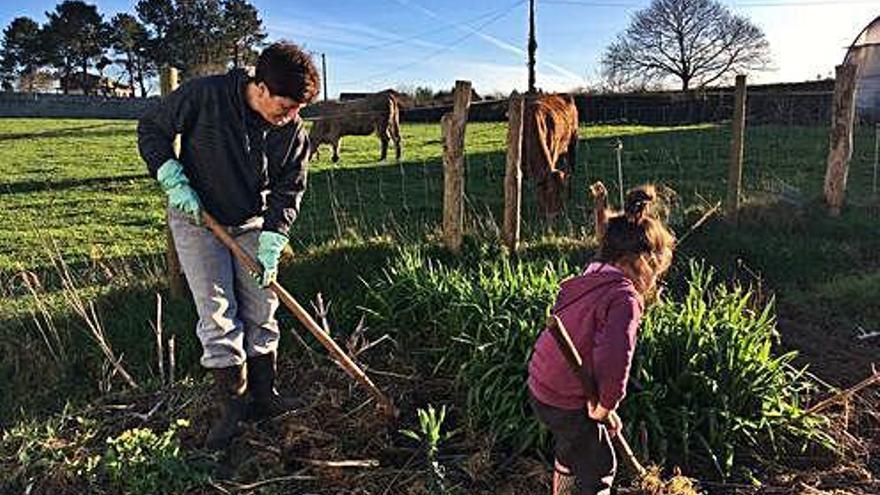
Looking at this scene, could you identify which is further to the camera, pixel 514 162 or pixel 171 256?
pixel 514 162

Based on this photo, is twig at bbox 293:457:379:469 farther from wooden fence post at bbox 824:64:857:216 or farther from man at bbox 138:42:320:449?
wooden fence post at bbox 824:64:857:216

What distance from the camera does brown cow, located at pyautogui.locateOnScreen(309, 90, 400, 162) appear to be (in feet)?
53.1

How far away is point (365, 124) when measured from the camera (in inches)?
698

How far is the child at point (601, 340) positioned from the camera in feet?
8.48

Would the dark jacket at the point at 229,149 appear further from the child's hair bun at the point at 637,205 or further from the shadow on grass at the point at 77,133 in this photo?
the shadow on grass at the point at 77,133

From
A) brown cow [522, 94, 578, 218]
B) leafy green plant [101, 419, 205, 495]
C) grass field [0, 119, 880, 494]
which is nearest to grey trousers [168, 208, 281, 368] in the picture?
leafy green plant [101, 419, 205, 495]

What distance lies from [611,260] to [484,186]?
8678 millimetres

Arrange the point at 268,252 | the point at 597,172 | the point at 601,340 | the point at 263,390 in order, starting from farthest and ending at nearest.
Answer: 1. the point at 597,172
2. the point at 263,390
3. the point at 268,252
4. the point at 601,340

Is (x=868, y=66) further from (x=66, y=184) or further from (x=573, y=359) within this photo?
(x=573, y=359)

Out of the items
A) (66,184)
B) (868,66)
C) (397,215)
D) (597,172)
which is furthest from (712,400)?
(868,66)

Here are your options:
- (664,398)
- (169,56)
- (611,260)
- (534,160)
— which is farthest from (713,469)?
(169,56)

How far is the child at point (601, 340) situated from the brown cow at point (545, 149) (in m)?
5.38

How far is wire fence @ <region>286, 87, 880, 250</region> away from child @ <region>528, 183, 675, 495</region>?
7.47 ft

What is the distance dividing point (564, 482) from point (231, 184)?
1821 millimetres
